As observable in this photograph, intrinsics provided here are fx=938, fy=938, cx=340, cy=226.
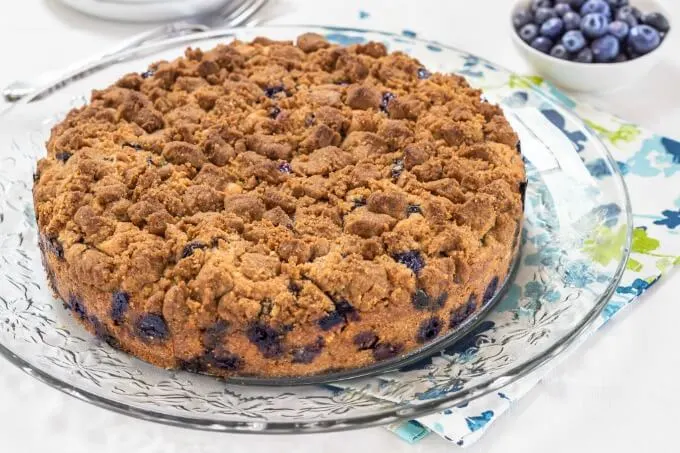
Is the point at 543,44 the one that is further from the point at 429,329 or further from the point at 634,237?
the point at 429,329

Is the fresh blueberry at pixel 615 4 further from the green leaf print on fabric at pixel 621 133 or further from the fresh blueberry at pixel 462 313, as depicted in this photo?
the fresh blueberry at pixel 462 313

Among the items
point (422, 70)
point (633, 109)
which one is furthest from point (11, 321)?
point (633, 109)

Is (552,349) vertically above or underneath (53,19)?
underneath

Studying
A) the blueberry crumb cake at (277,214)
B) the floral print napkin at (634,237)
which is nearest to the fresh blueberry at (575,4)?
the floral print napkin at (634,237)

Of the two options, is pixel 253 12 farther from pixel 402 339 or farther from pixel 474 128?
pixel 402 339

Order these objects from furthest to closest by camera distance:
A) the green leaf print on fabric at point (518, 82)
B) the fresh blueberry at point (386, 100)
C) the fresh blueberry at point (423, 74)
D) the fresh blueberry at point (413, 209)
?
1. the green leaf print on fabric at point (518, 82)
2. the fresh blueberry at point (423, 74)
3. the fresh blueberry at point (386, 100)
4. the fresh blueberry at point (413, 209)
